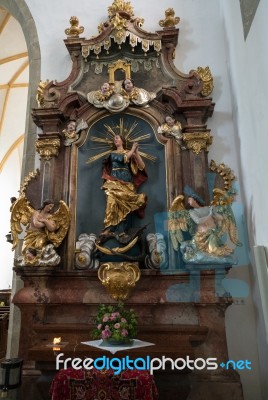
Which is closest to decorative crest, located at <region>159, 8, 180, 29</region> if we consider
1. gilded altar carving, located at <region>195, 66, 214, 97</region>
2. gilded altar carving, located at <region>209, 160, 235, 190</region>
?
gilded altar carving, located at <region>195, 66, 214, 97</region>

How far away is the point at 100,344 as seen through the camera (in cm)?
325

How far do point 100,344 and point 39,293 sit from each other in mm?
1261

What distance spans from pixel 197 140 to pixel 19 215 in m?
2.68

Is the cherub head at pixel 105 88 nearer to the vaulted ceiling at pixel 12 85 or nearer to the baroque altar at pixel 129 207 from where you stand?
the baroque altar at pixel 129 207

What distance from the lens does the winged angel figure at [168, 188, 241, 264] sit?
159 inches

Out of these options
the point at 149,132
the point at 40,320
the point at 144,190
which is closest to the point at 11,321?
the point at 40,320

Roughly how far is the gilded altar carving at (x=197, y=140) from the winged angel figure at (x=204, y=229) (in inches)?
26.0

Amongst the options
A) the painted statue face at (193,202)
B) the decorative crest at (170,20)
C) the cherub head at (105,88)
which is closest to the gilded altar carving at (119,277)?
the painted statue face at (193,202)

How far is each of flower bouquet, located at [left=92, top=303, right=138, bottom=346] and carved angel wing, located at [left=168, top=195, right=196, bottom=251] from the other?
135 centimetres

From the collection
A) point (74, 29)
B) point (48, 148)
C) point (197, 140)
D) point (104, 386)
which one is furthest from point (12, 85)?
point (104, 386)

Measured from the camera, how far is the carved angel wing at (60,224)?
4.48 m

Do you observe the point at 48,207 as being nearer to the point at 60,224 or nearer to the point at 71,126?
the point at 60,224

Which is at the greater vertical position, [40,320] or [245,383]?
[40,320]

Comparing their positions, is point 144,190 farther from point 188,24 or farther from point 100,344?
point 188,24
